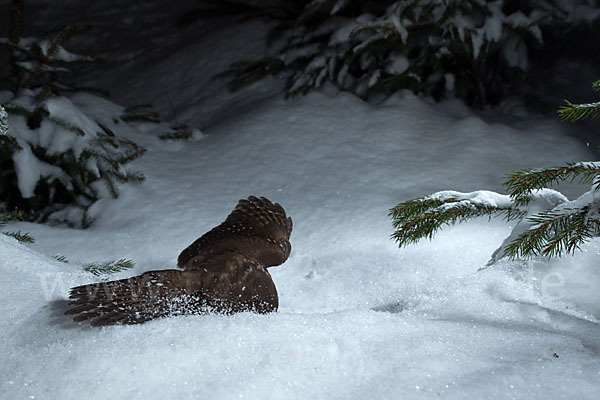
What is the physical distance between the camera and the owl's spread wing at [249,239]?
163 cm

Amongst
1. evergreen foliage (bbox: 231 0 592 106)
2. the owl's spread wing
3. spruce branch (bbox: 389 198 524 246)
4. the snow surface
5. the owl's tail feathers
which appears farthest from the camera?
evergreen foliage (bbox: 231 0 592 106)

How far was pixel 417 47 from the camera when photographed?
340cm

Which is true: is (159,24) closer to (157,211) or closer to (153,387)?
(157,211)

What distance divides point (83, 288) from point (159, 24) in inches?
218

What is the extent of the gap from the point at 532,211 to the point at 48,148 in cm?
239

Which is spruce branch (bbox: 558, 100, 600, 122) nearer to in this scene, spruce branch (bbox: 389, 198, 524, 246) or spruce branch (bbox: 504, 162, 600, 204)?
spruce branch (bbox: 504, 162, 600, 204)

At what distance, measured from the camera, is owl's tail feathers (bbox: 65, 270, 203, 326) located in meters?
1.08

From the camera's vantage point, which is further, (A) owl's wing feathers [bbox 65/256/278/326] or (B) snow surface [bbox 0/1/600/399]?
(A) owl's wing feathers [bbox 65/256/278/326]

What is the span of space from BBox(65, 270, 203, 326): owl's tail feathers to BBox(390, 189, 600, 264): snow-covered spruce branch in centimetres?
66

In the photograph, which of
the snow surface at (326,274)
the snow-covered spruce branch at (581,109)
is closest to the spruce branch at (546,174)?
the snow-covered spruce branch at (581,109)

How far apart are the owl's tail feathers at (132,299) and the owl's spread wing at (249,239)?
201 millimetres

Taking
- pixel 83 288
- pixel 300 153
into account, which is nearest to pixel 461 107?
pixel 300 153

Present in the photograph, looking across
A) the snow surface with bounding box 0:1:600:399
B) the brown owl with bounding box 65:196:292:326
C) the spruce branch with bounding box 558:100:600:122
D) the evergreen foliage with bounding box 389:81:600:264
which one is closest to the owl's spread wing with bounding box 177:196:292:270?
the brown owl with bounding box 65:196:292:326

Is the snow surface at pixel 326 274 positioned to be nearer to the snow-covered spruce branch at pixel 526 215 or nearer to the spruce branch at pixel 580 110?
the snow-covered spruce branch at pixel 526 215
